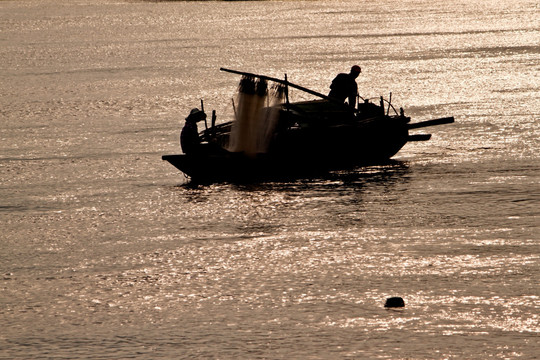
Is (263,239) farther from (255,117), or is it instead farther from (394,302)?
(255,117)

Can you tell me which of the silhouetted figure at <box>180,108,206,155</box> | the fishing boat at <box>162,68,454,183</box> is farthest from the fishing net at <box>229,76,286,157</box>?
the silhouetted figure at <box>180,108,206,155</box>

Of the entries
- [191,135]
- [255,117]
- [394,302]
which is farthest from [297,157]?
[394,302]

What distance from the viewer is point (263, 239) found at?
22.0 m

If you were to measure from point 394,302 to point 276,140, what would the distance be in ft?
35.3

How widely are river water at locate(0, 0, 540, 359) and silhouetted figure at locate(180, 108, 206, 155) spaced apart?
117 centimetres

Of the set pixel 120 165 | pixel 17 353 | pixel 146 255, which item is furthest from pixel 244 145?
pixel 17 353

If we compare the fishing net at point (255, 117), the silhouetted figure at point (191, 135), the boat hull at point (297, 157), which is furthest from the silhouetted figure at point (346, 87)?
the silhouetted figure at point (191, 135)

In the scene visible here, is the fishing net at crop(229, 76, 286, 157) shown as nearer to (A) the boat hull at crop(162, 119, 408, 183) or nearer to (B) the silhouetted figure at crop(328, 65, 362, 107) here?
(A) the boat hull at crop(162, 119, 408, 183)

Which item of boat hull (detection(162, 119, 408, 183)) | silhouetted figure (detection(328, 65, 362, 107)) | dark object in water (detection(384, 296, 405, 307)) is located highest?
silhouetted figure (detection(328, 65, 362, 107))

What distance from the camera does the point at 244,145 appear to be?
2745 cm

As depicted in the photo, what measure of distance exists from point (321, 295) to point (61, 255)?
653 cm

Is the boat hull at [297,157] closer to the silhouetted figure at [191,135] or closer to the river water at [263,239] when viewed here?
the silhouetted figure at [191,135]

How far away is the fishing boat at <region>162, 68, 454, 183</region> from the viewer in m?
27.2

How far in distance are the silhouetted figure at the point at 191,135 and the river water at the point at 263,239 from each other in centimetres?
117
